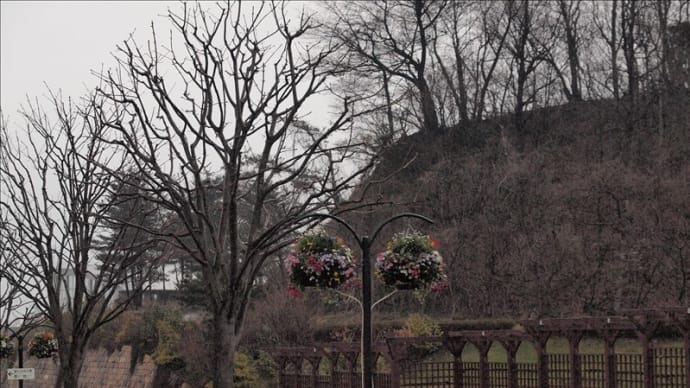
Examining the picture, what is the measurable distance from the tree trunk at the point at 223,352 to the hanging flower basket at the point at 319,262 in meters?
2.17

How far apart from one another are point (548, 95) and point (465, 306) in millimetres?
16853

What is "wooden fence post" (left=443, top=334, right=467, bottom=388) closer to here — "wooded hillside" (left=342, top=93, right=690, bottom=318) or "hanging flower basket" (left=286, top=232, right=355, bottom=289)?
"wooded hillside" (left=342, top=93, right=690, bottom=318)

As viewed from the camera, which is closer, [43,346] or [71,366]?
[71,366]

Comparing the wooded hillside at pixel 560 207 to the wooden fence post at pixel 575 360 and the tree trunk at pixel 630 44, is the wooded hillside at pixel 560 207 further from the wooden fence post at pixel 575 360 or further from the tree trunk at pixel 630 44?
the wooden fence post at pixel 575 360

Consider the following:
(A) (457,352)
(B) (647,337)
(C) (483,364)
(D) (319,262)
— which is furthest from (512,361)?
(D) (319,262)

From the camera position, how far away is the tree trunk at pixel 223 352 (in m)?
14.6

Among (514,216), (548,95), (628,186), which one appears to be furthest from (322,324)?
(548,95)

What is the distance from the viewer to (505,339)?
24.6m

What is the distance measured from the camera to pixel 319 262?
16.4 m

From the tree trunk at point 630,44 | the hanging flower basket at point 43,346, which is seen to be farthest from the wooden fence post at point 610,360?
the tree trunk at point 630,44

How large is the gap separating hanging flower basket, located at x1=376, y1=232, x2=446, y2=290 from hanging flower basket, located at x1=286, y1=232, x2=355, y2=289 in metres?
0.61

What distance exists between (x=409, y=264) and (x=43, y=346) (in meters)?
16.0

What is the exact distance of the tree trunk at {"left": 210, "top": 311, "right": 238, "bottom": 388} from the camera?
47.8 ft

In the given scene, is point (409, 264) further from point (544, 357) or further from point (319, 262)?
point (544, 357)
